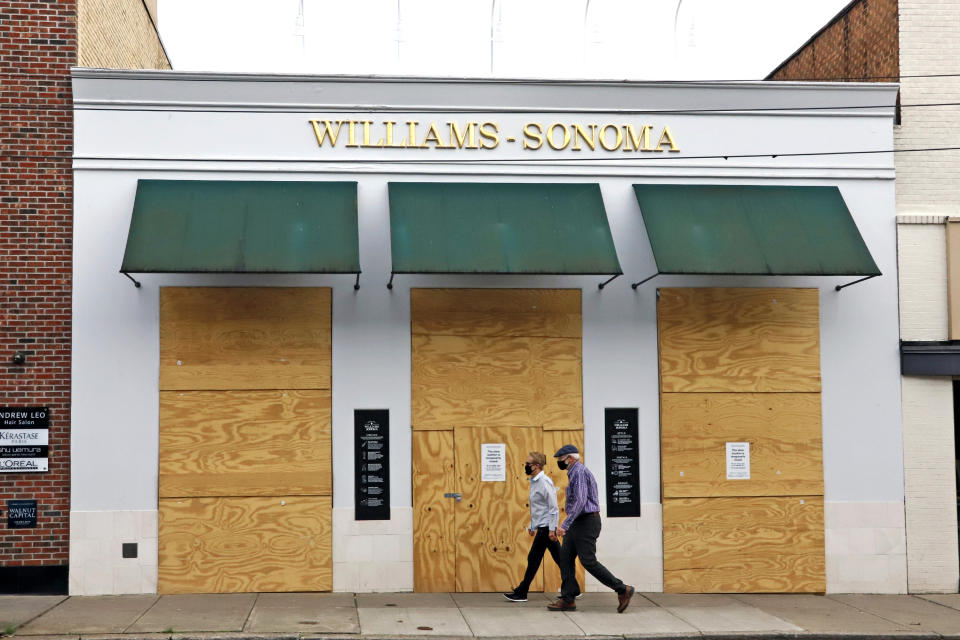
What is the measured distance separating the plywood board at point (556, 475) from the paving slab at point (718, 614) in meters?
1.11

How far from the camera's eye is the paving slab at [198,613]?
393 inches

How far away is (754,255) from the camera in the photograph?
12.4 m

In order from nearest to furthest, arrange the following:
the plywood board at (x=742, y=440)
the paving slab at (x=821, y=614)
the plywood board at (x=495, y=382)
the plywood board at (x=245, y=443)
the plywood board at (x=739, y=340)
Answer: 1. the paving slab at (x=821, y=614)
2. the plywood board at (x=245, y=443)
3. the plywood board at (x=495, y=382)
4. the plywood board at (x=742, y=440)
5. the plywood board at (x=739, y=340)

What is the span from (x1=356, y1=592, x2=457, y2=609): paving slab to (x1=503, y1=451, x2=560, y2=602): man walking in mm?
1029

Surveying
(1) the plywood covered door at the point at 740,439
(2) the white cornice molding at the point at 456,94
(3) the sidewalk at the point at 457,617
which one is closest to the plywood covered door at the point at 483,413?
(3) the sidewalk at the point at 457,617

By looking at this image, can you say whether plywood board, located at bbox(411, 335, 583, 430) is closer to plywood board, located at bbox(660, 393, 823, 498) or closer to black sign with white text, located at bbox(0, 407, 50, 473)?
plywood board, located at bbox(660, 393, 823, 498)

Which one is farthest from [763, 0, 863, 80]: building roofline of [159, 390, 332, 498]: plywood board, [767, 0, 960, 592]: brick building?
[159, 390, 332, 498]: plywood board

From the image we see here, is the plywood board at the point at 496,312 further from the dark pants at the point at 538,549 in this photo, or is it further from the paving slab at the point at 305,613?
the paving slab at the point at 305,613

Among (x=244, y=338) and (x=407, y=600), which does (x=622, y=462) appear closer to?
(x=407, y=600)

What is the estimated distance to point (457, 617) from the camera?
10750 mm

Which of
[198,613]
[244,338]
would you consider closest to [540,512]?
[198,613]

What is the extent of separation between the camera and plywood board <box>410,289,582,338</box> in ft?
41.0

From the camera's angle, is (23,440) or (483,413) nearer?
(23,440)

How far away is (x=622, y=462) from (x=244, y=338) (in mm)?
4884
